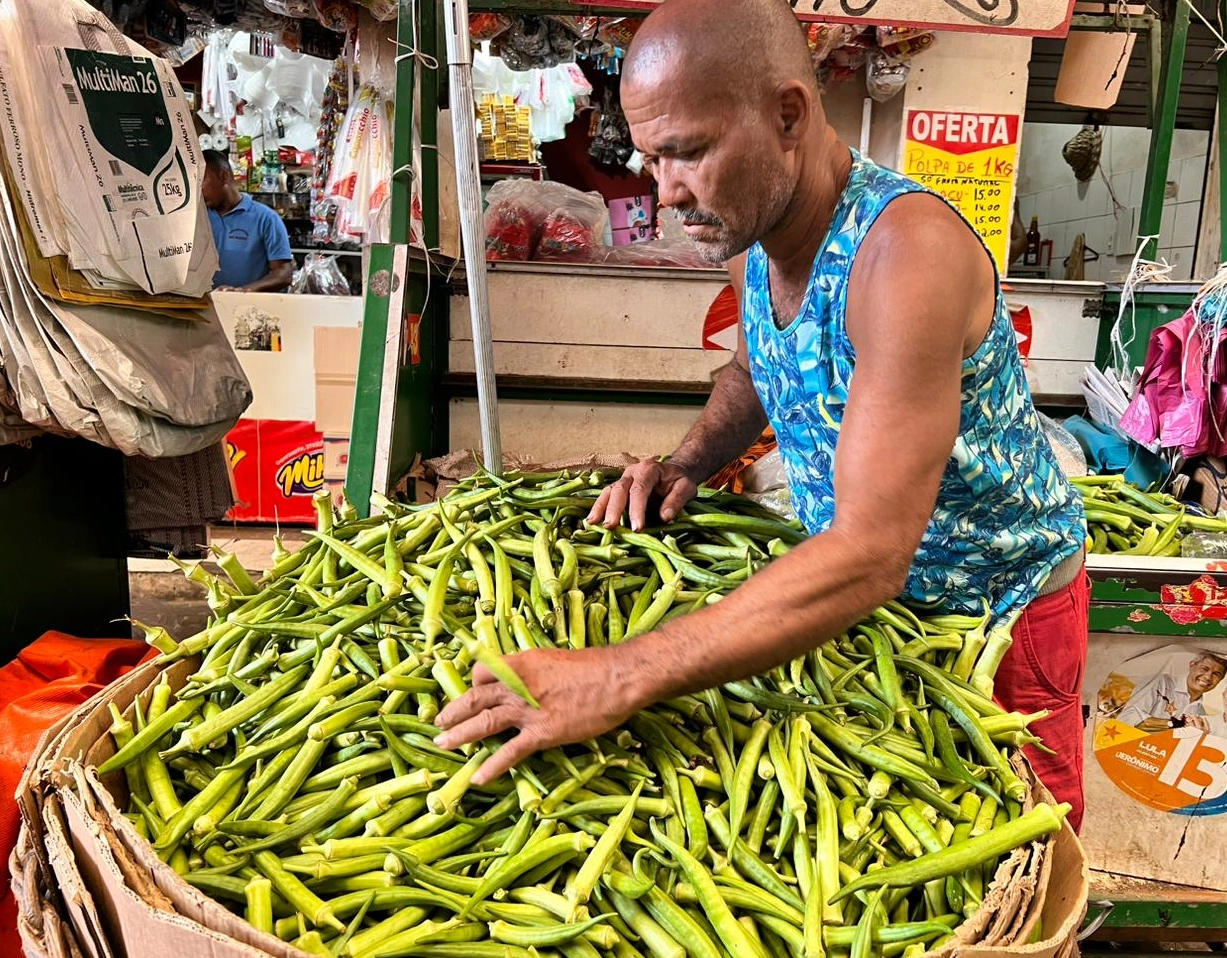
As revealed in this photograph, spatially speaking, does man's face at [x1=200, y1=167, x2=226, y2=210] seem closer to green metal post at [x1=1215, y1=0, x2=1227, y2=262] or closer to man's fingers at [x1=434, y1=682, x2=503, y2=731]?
green metal post at [x1=1215, y1=0, x2=1227, y2=262]

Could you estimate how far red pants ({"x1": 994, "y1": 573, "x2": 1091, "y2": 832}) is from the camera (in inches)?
82.0

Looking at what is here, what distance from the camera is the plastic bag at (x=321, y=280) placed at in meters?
6.39

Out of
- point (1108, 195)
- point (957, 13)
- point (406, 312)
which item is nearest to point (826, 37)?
point (957, 13)

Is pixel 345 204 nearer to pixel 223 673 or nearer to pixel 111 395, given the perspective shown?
pixel 111 395

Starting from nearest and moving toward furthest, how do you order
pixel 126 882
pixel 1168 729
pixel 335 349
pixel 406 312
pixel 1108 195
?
pixel 126 882 → pixel 1168 729 → pixel 406 312 → pixel 335 349 → pixel 1108 195

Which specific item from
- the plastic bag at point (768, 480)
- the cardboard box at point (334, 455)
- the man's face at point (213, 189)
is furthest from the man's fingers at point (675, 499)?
the man's face at point (213, 189)

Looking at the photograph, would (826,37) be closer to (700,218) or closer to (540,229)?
(540,229)

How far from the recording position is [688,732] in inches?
63.1

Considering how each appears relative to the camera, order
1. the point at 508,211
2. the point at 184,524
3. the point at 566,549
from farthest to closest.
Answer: the point at 508,211
the point at 184,524
the point at 566,549

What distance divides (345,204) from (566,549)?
3261mm

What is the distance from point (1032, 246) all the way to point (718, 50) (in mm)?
8964

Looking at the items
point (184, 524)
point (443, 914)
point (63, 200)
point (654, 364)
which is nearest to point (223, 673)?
point (443, 914)

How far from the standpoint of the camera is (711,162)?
1.58m

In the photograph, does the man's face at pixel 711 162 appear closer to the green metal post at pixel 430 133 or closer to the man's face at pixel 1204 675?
the man's face at pixel 1204 675
